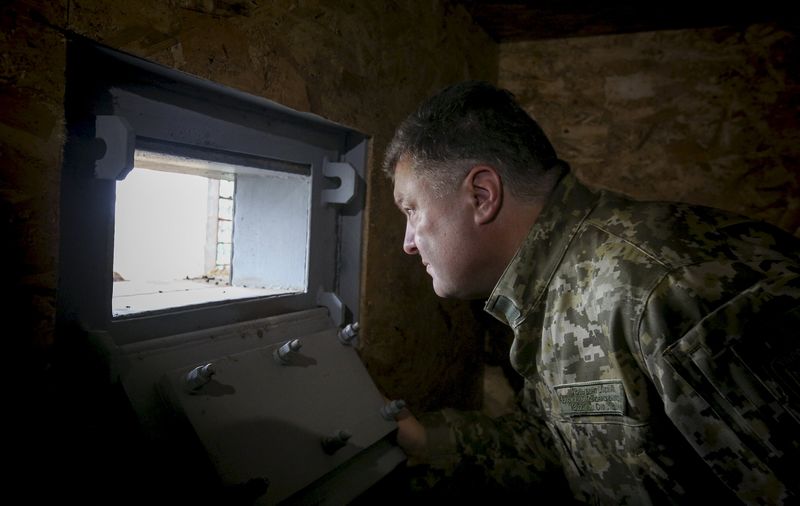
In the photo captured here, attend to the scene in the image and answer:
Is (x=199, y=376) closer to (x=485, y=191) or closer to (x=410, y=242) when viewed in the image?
(x=410, y=242)

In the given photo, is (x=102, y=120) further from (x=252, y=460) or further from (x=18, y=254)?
(x=252, y=460)

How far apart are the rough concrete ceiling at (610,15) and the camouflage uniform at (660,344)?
4.16 ft

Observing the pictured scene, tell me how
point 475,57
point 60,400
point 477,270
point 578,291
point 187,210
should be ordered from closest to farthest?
point 60,400 → point 578,291 → point 477,270 → point 187,210 → point 475,57

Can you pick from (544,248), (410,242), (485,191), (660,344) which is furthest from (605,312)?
(410,242)

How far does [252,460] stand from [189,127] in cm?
71

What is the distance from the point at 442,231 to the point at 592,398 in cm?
48

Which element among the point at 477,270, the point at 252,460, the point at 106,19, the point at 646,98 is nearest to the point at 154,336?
the point at 252,460

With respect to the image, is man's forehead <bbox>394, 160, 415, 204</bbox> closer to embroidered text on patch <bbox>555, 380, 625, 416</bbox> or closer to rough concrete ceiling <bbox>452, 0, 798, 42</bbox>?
embroidered text on patch <bbox>555, 380, 625, 416</bbox>

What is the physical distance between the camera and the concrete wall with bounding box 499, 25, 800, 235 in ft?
6.41

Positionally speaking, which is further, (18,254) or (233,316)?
(233,316)

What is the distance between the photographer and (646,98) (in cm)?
213

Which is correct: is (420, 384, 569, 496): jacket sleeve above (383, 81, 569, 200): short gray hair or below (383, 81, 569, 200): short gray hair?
below

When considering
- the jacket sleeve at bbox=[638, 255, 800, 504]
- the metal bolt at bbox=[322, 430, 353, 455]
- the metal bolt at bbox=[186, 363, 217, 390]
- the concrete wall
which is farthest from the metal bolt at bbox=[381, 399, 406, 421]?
the concrete wall

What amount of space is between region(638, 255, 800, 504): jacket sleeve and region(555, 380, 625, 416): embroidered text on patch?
0.31 feet
